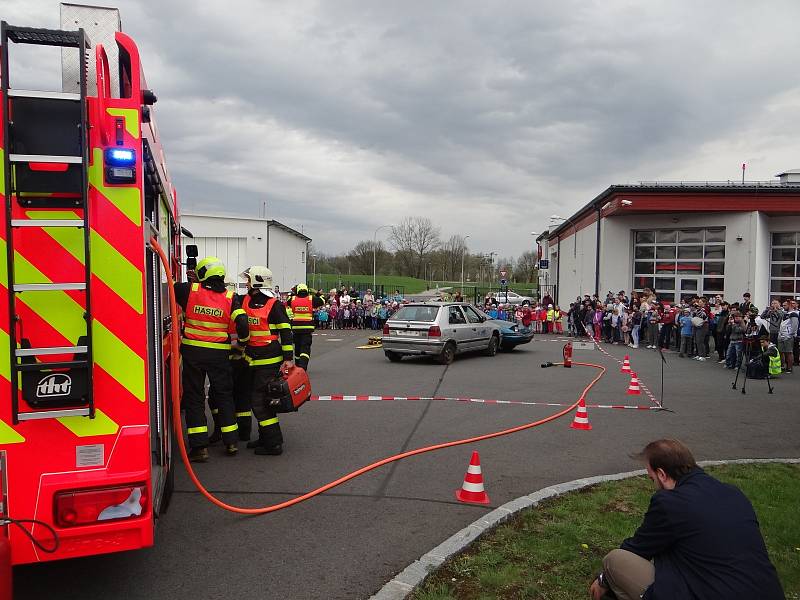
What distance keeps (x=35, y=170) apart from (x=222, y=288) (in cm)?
335

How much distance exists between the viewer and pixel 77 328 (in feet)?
10.6

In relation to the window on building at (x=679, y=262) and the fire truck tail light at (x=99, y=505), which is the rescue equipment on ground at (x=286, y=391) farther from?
the window on building at (x=679, y=262)

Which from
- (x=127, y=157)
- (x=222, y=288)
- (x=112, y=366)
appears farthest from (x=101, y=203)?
(x=222, y=288)

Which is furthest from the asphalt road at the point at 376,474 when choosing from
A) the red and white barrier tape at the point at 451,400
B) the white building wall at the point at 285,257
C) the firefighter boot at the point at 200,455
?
the white building wall at the point at 285,257

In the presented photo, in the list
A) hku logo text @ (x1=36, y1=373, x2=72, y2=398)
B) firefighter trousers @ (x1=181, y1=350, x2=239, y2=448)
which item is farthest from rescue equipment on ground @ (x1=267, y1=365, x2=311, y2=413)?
hku logo text @ (x1=36, y1=373, x2=72, y2=398)

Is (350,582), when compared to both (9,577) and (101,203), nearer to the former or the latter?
(9,577)

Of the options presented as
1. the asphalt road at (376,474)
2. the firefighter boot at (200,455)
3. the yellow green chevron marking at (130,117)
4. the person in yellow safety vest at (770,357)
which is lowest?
the asphalt road at (376,474)

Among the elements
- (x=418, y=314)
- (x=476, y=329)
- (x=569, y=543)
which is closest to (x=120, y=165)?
(x=569, y=543)

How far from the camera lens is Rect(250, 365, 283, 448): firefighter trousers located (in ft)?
22.7

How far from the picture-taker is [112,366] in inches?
132

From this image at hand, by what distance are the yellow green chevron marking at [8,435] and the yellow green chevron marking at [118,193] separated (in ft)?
3.91

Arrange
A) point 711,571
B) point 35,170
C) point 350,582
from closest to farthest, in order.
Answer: point 711,571, point 35,170, point 350,582

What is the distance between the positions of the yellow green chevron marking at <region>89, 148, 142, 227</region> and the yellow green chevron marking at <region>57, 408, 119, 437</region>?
3.40 ft

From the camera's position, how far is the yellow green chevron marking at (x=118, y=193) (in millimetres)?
3297
